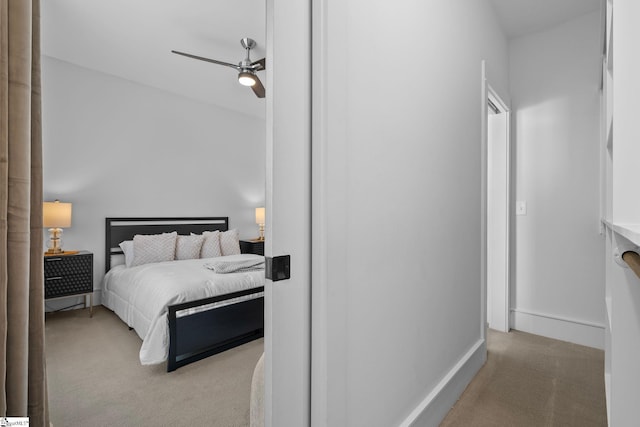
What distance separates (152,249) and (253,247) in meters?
1.40

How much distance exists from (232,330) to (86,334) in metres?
1.33

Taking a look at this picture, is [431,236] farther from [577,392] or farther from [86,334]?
Answer: [86,334]

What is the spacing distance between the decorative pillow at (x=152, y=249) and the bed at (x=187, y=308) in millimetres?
256

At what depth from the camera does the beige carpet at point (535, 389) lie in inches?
65.7

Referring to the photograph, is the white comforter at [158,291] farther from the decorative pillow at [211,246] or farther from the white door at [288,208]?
the white door at [288,208]

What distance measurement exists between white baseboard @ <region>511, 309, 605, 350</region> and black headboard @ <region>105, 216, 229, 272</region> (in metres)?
3.71

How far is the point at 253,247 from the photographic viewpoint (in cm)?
467

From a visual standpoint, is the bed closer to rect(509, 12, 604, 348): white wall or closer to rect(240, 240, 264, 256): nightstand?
rect(240, 240, 264, 256): nightstand

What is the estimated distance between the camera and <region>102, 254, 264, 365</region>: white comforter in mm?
2205

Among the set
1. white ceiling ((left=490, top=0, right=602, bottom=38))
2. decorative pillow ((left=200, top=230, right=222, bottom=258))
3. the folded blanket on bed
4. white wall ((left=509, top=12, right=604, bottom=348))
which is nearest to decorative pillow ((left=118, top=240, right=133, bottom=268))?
decorative pillow ((left=200, top=230, right=222, bottom=258))

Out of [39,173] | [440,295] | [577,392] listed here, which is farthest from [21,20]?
[577,392]

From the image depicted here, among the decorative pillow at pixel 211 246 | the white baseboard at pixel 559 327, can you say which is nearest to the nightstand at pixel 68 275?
the decorative pillow at pixel 211 246

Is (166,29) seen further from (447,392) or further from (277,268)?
(447,392)

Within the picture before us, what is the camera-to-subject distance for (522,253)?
291 cm
